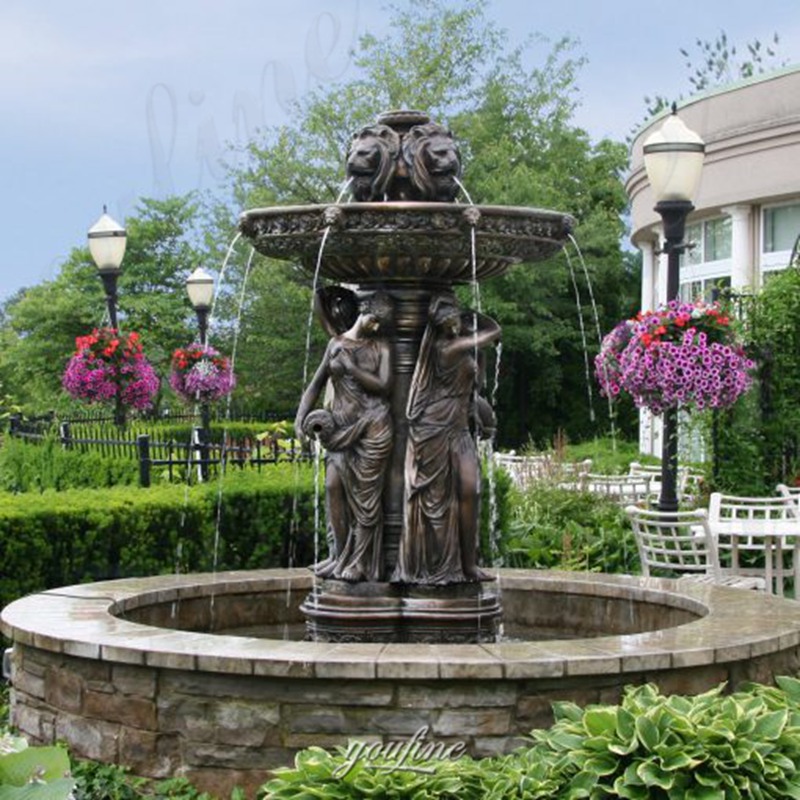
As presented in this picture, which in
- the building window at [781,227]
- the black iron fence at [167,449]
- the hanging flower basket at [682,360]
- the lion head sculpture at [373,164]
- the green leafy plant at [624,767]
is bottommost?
the green leafy plant at [624,767]

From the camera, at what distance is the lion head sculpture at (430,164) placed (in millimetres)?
7727

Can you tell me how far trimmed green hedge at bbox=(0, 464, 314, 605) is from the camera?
987 centimetres

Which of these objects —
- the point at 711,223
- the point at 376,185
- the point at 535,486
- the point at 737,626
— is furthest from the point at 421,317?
the point at 711,223

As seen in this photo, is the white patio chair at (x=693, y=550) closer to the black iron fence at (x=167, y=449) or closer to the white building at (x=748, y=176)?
the black iron fence at (x=167, y=449)

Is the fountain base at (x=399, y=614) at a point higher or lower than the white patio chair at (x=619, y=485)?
lower

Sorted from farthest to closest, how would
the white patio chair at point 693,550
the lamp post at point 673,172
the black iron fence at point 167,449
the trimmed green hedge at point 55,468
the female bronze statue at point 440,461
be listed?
the trimmed green hedge at point 55,468
the black iron fence at point 167,449
the lamp post at point 673,172
the white patio chair at point 693,550
the female bronze statue at point 440,461

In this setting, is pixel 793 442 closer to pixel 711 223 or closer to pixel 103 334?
pixel 103 334

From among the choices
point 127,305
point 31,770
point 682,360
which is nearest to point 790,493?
point 682,360

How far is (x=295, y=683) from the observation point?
6.12m

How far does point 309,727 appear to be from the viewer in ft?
20.0

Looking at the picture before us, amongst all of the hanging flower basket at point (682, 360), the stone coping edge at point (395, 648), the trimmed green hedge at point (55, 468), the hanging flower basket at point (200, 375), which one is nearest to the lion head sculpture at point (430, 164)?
the stone coping edge at point (395, 648)

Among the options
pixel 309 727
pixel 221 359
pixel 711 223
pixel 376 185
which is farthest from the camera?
pixel 711 223

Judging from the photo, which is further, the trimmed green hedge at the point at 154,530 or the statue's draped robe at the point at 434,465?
the trimmed green hedge at the point at 154,530

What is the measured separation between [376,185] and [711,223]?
21113 millimetres
